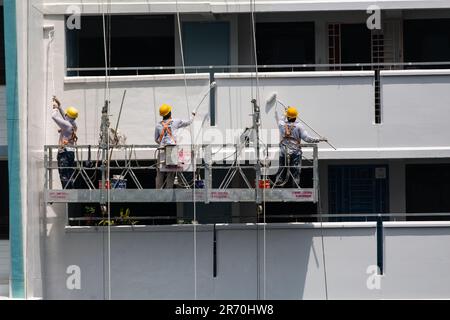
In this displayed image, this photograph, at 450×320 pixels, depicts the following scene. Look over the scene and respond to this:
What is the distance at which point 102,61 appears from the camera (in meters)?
30.8

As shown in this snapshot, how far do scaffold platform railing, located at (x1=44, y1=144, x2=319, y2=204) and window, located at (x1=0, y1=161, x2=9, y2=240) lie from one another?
4.51 feet

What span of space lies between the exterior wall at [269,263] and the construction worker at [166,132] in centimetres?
97

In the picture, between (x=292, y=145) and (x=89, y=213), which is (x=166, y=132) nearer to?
(x=292, y=145)

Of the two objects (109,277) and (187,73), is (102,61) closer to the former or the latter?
(187,73)

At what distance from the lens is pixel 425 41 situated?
101 ft

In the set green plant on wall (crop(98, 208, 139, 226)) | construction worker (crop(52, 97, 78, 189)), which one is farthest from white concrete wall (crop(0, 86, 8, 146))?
green plant on wall (crop(98, 208, 139, 226))

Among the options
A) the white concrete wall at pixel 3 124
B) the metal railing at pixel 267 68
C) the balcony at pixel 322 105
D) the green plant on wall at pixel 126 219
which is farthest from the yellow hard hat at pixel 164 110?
the white concrete wall at pixel 3 124

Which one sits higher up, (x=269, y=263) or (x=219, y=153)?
(x=219, y=153)

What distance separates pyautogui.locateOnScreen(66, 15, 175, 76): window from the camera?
30.8 meters

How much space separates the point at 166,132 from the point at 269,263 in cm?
271

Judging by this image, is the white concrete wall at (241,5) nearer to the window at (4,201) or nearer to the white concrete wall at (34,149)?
the white concrete wall at (34,149)

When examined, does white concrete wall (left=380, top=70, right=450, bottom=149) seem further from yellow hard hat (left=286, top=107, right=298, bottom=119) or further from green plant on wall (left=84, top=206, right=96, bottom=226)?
green plant on wall (left=84, top=206, right=96, bottom=226)

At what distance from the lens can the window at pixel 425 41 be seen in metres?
30.7

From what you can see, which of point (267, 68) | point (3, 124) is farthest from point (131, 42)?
point (3, 124)
